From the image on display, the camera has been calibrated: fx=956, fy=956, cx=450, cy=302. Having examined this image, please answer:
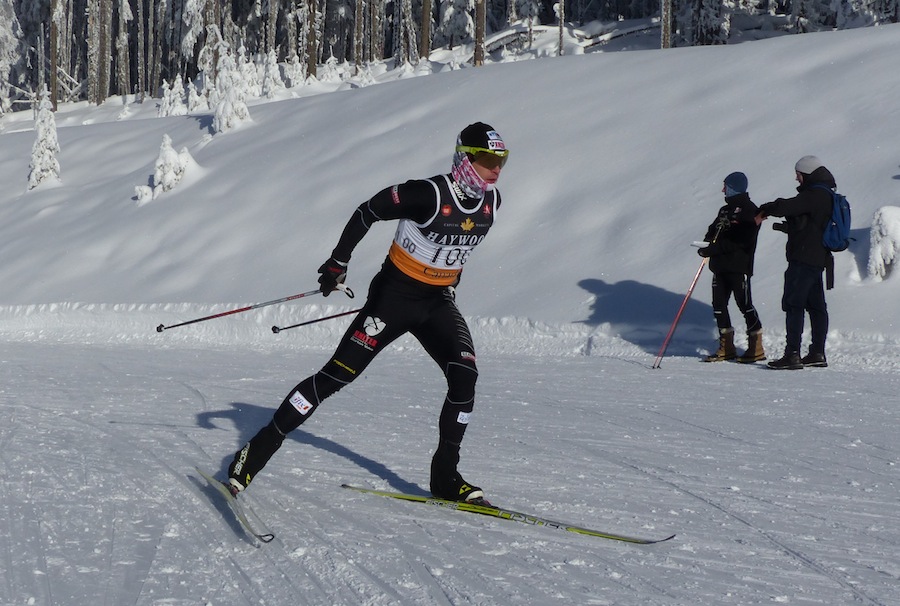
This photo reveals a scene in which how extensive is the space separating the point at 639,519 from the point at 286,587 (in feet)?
5.90

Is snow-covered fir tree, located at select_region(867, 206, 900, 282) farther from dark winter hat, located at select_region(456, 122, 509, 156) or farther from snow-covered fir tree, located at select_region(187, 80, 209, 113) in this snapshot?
snow-covered fir tree, located at select_region(187, 80, 209, 113)

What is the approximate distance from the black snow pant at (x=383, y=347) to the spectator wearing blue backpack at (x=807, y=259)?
522cm

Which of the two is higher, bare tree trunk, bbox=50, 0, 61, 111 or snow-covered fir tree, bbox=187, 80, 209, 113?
bare tree trunk, bbox=50, 0, 61, 111

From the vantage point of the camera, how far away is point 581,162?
Result: 15273mm

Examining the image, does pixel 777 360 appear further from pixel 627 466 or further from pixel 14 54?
pixel 14 54

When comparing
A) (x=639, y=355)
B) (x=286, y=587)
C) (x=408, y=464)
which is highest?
(x=286, y=587)

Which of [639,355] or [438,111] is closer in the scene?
[639,355]

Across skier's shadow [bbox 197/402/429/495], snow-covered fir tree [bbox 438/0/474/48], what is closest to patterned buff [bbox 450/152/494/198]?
skier's shadow [bbox 197/402/429/495]

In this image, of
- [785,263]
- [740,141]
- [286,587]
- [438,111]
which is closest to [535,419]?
[286,587]

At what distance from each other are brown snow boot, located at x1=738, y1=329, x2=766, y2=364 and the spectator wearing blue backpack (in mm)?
495

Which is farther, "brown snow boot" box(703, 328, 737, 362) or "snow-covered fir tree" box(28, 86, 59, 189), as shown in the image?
"snow-covered fir tree" box(28, 86, 59, 189)

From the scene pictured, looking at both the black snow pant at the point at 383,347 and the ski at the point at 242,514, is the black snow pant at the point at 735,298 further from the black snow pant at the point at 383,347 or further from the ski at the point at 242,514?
the ski at the point at 242,514

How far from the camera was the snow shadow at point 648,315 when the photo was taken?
422 inches

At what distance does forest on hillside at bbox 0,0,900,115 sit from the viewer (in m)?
39.7
